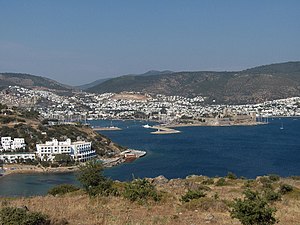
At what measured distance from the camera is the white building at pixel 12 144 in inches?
1599

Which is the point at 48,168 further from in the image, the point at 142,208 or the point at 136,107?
the point at 136,107

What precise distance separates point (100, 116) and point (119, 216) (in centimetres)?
9710

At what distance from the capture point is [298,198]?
922 centimetres

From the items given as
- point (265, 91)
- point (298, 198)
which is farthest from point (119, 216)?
point (265, 91)

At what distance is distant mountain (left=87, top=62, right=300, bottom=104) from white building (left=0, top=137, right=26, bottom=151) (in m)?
90.6

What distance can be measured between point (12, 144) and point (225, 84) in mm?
111832

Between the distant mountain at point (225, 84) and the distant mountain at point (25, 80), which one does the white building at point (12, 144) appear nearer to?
the distant mountain at point (225, 84)

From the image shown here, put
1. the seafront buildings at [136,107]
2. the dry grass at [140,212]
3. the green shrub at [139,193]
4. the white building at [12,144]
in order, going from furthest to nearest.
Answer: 1. the seafront buildings at [136,107]
2. the white building at [12,144]
3. the green shrub at [139,193]
4. the dry grass at [140,212]

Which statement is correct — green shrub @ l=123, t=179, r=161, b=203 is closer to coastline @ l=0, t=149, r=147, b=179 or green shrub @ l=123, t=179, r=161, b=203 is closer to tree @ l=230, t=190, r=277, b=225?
tree @ l=230, t=190, r=277, b=225

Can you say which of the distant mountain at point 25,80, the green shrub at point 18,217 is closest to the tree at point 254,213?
the green shrub at point 18,217

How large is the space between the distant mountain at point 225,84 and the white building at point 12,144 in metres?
90.6

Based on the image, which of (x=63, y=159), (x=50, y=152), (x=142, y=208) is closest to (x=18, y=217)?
(x=142, y=208)

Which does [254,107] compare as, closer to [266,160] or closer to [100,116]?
[100,116]

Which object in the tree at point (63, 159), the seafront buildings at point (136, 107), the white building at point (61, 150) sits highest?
the seafront buildings at point (136, 107)
